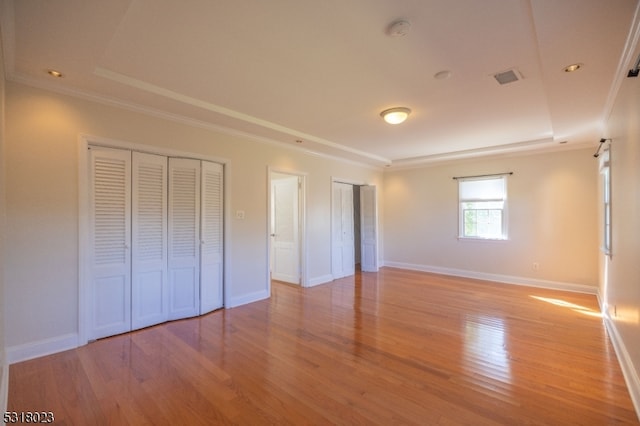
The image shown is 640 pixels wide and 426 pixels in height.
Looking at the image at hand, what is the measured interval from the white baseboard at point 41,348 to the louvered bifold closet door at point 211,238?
1377mm

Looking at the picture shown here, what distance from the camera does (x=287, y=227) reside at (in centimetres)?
581

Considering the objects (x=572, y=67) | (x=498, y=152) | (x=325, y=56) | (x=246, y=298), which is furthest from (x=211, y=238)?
(x=498, y=152)

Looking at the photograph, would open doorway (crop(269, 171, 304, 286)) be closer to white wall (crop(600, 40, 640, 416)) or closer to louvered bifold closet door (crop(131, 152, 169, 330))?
louvered bifold closet door (crop(131, 152, 169, 330))

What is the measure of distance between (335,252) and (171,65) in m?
4.52

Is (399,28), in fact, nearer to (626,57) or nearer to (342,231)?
(626,57)

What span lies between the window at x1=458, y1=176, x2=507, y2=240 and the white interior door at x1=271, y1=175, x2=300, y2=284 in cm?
365

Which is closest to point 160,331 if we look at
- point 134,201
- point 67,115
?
point 134,201

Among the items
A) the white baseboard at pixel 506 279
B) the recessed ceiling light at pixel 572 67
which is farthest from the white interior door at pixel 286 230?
the recessed ceiling light at pixel 572 67

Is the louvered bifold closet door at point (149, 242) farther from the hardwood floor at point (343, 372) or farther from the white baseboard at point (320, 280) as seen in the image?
the white baseboard at point (320, 280)

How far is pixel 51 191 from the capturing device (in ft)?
9.20

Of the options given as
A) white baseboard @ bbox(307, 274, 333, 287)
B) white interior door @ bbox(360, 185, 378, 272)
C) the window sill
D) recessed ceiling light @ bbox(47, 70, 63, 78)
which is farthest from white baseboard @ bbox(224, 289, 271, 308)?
the window sill

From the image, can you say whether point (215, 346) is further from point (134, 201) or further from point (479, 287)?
point (479, 287)

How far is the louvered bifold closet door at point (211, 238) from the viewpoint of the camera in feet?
13.0

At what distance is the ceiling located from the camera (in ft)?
6.19
